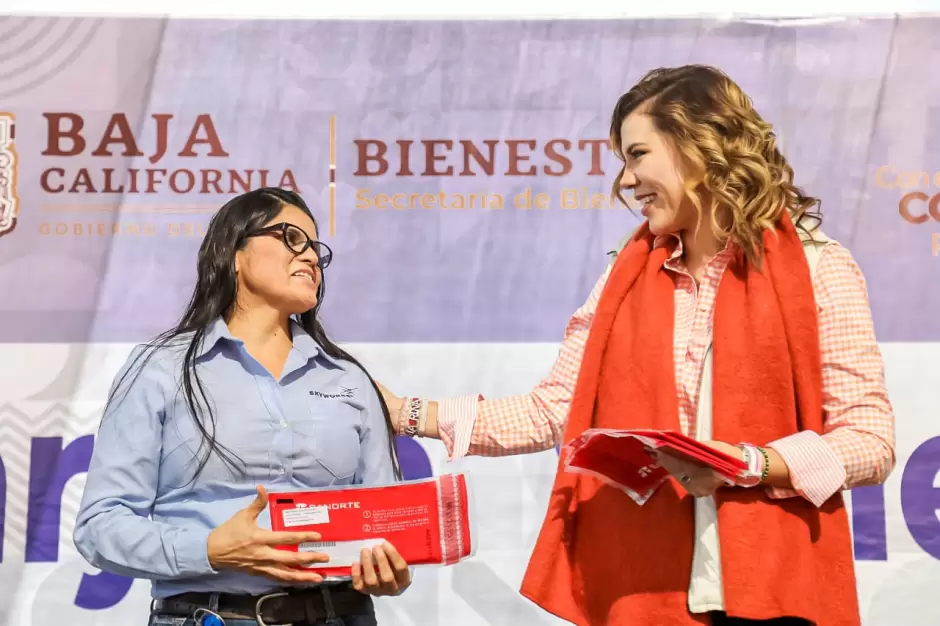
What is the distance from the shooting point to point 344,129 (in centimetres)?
299

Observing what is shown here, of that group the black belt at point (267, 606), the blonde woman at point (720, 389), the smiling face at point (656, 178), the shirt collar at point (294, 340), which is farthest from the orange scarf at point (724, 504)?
the shirt collar at point (294, 340)

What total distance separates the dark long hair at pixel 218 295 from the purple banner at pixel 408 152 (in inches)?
33.0

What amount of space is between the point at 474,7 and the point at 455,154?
448mm

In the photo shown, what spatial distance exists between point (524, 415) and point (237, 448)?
24.2 inches

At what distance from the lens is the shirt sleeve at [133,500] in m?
1.76

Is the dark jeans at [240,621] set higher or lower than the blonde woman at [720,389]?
lower

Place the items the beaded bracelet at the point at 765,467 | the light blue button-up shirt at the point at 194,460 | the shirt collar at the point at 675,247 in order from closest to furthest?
the beaded bracelet at the point at 765,467 → the light blue button-up shirt at the point at 194,460 → the shirt collar at the point at 675,247

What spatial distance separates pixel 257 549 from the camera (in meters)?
1.72

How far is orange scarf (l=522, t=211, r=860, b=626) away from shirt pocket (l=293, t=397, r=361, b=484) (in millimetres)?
402

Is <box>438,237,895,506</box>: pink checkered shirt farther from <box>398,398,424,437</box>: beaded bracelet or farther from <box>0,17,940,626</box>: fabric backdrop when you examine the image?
<box>0,17,940,626</box>: fabric backdrop

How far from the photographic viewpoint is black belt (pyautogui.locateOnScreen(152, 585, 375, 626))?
181 centimetres

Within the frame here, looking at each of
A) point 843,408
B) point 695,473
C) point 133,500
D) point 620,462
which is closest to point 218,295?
point 133,500

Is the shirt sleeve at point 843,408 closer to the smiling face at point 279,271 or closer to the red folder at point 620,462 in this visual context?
the red folder at point 620,462

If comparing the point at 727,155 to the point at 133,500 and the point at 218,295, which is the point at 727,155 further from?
the point at 133,500
